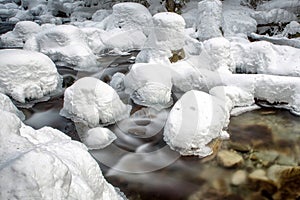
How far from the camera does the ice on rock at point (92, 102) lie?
5.16 m

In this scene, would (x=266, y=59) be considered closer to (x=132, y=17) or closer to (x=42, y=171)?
(x=132, y=17)

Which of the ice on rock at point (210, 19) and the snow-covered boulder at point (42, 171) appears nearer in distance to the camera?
the snow-covered boulder at point (42, 171)

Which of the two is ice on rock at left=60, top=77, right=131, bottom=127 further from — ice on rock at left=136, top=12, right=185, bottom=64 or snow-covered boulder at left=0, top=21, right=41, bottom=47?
snow-covered boulder at left=0, top=21, right=41, bottom=47

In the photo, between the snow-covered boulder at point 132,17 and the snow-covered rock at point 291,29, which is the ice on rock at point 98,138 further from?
the snow-covered rock at point 291,29

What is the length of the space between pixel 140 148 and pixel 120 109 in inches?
38.8

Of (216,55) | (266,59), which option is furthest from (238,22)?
(216,55)

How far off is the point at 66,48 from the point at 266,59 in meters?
4.93

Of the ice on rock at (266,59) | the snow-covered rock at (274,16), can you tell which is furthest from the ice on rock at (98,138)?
the snow-covered rock at (274,16)

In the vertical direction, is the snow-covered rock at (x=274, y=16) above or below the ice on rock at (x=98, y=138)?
above

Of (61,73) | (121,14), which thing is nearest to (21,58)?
(61,73)

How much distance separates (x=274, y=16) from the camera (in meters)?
10.7

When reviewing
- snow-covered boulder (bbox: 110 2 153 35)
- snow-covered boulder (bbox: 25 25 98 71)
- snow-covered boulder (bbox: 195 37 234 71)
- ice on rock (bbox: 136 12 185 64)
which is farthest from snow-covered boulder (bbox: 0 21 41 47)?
snow-covered boulder (bbox: 195 37 234 71)

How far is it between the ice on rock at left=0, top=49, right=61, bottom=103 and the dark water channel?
42cm

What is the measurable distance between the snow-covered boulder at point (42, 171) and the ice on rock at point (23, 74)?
3.38m
